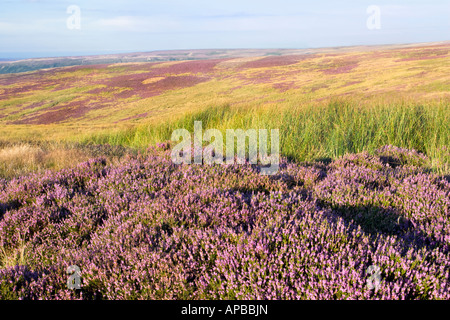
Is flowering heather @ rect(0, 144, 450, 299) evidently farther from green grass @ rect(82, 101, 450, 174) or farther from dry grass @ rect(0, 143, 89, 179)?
green grass @ rect(82, 101, 450, 174)

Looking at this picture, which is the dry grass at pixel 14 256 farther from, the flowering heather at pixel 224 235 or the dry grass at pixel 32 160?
the dry grass at pixel 32 160

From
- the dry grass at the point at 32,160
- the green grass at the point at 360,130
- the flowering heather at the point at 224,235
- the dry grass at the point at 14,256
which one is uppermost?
the green grass at the point at 360,130

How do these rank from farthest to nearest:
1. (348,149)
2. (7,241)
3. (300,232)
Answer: (348,149) → (7,241) → (300,232)

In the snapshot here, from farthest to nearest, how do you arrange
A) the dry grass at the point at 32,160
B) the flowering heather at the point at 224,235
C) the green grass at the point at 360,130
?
the green grass at the point at 360,130, the dry grass at the point at 32,160, the flowering heather at the point at 224,235

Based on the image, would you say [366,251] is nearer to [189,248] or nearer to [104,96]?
[189,248]

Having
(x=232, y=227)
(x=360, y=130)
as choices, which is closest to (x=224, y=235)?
(x=232, y=227)

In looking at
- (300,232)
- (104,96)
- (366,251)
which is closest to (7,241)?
Answer: (300,232)

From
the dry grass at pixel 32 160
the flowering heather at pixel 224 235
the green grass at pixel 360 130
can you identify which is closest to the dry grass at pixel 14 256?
the flowering heather at pixel 224 235
